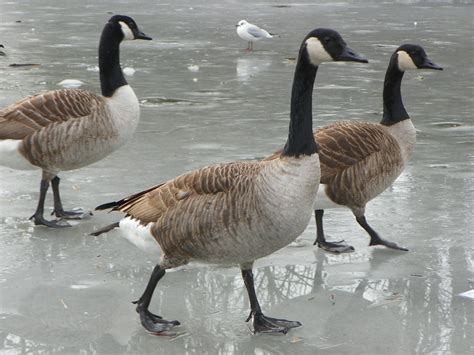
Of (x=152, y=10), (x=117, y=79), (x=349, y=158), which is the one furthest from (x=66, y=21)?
(x=349, y=158)

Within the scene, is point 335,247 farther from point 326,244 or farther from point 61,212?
point 61,212

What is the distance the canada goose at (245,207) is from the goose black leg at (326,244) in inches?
50.8

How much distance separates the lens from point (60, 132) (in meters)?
6.27

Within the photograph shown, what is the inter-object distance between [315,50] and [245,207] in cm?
95

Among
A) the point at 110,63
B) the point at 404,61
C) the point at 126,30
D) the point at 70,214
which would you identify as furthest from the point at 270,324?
the point at 126,30

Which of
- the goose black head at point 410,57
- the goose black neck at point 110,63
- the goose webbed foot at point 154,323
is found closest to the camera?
the goose webbed foot at point 154,323

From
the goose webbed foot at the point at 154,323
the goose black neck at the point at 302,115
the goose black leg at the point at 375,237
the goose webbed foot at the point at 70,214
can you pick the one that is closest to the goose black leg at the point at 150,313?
the goose webbed foot at the point at 154,323

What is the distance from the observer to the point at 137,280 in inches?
207

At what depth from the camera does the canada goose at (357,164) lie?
5.69 metres

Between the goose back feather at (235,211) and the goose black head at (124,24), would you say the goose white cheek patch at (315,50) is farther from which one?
the goose black head at (124,24)

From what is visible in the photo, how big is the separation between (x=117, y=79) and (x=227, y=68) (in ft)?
24.9

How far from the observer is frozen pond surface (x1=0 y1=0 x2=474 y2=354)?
14.7ft

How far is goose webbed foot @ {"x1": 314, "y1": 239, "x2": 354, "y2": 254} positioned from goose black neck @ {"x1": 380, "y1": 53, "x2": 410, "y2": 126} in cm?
98

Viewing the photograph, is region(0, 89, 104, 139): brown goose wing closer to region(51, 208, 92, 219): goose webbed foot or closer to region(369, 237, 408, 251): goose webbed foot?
region(51, 208, 92, 219): goose webbed foot
